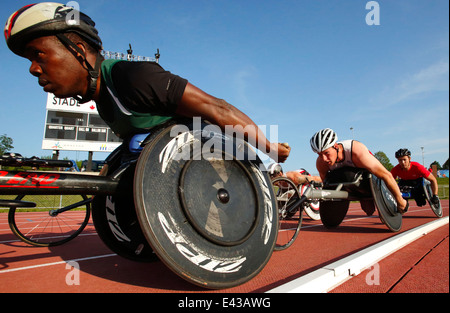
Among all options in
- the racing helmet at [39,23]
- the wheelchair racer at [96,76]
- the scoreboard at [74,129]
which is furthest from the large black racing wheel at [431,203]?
the scoreboard at [74,129]

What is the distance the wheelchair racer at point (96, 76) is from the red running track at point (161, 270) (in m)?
1.22

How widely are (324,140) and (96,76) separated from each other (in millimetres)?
3626

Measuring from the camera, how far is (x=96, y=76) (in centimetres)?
188

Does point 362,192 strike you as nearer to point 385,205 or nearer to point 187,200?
point 385,205

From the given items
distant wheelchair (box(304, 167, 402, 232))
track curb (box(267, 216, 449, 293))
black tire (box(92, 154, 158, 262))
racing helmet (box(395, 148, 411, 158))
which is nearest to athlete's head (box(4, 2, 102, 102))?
black tire (box(92, 154, 158, 262))

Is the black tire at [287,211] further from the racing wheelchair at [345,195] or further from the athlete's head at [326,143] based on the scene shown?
the athlete's head at [326,143]

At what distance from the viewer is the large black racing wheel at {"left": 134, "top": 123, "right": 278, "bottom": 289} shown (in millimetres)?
1560

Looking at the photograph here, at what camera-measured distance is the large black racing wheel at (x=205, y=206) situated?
156 cm

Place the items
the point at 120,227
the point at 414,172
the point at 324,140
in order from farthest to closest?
the point at 414,172, the point at 324,140, the point at 120,227

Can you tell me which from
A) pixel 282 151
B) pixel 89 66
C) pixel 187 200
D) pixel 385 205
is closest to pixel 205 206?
pixel 187 200
